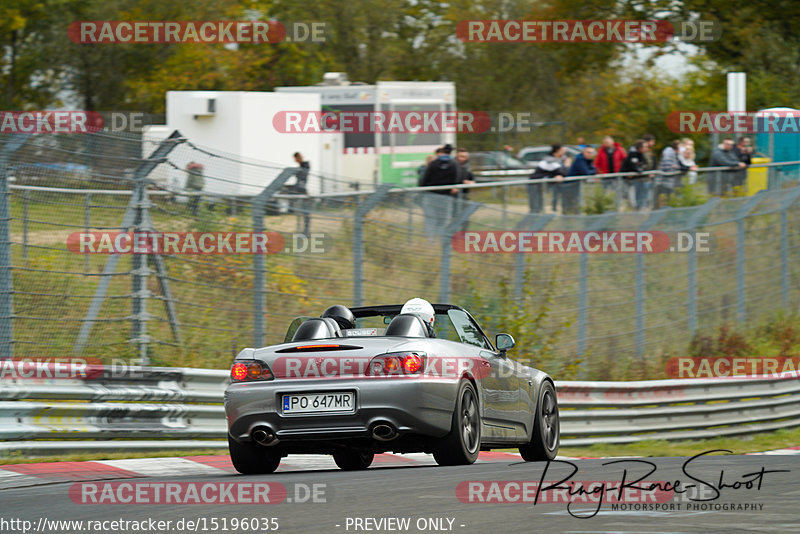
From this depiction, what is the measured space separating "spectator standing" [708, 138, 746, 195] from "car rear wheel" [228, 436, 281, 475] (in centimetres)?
1343

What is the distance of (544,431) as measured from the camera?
37.4ft

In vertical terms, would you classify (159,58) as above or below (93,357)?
A: above

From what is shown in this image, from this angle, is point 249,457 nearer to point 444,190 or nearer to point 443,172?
point 444,190

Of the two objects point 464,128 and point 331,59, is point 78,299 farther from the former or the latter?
point 331,59

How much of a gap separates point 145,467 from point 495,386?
2575 millimetres

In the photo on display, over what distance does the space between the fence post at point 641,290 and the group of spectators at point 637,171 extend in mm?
856

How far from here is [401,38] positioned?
64.8 m

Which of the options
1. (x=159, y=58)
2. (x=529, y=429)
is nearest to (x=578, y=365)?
(x=529, y=429)

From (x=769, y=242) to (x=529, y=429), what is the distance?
1141 centimetres

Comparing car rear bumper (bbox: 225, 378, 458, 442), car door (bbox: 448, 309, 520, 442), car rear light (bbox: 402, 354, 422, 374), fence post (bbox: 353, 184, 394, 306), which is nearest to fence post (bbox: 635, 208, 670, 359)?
fence post (bbox: 353, 184, 394, 306)

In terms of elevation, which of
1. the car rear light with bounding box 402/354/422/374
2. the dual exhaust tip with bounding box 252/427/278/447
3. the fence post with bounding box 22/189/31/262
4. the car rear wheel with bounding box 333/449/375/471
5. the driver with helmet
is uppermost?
the fence post with bounding box 22/189/31/262

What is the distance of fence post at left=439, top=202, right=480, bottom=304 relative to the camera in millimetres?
15633

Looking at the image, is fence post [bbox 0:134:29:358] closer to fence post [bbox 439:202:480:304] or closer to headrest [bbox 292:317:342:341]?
headrest [bbox 292:317:342:341]

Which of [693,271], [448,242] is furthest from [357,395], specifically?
[693,271]
